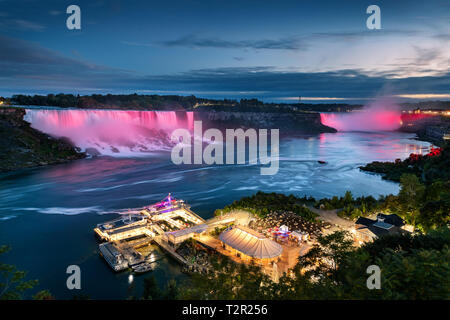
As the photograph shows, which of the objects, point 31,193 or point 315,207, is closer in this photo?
point 315,207

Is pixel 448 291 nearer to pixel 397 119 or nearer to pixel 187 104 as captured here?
pixel 187 104

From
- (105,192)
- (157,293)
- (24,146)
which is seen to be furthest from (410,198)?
(24,146)

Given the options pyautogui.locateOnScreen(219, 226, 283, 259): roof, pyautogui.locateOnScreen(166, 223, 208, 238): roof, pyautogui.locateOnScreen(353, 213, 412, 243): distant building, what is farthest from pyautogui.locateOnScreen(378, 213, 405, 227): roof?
pyautogui.locateOnScreen(166, 223, 208, 238): roof

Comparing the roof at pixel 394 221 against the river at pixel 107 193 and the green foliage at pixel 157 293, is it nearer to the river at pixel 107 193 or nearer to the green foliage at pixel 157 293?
the river at pixel 107 193

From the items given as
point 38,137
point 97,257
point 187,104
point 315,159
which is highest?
point 187,104

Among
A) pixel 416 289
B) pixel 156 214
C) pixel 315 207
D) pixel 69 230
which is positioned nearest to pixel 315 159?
pixel 315 207

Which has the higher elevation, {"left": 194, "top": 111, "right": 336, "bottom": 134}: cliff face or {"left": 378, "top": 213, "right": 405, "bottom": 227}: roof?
{"left": 194, "top": 111, "right": 336, "bottom": 134}: cliff face

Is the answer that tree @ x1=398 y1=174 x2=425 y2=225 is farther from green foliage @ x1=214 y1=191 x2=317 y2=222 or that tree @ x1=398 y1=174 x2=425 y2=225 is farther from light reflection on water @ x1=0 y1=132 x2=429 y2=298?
light reflection on water @ x1=0 y1=132 x2=429 y2=298
